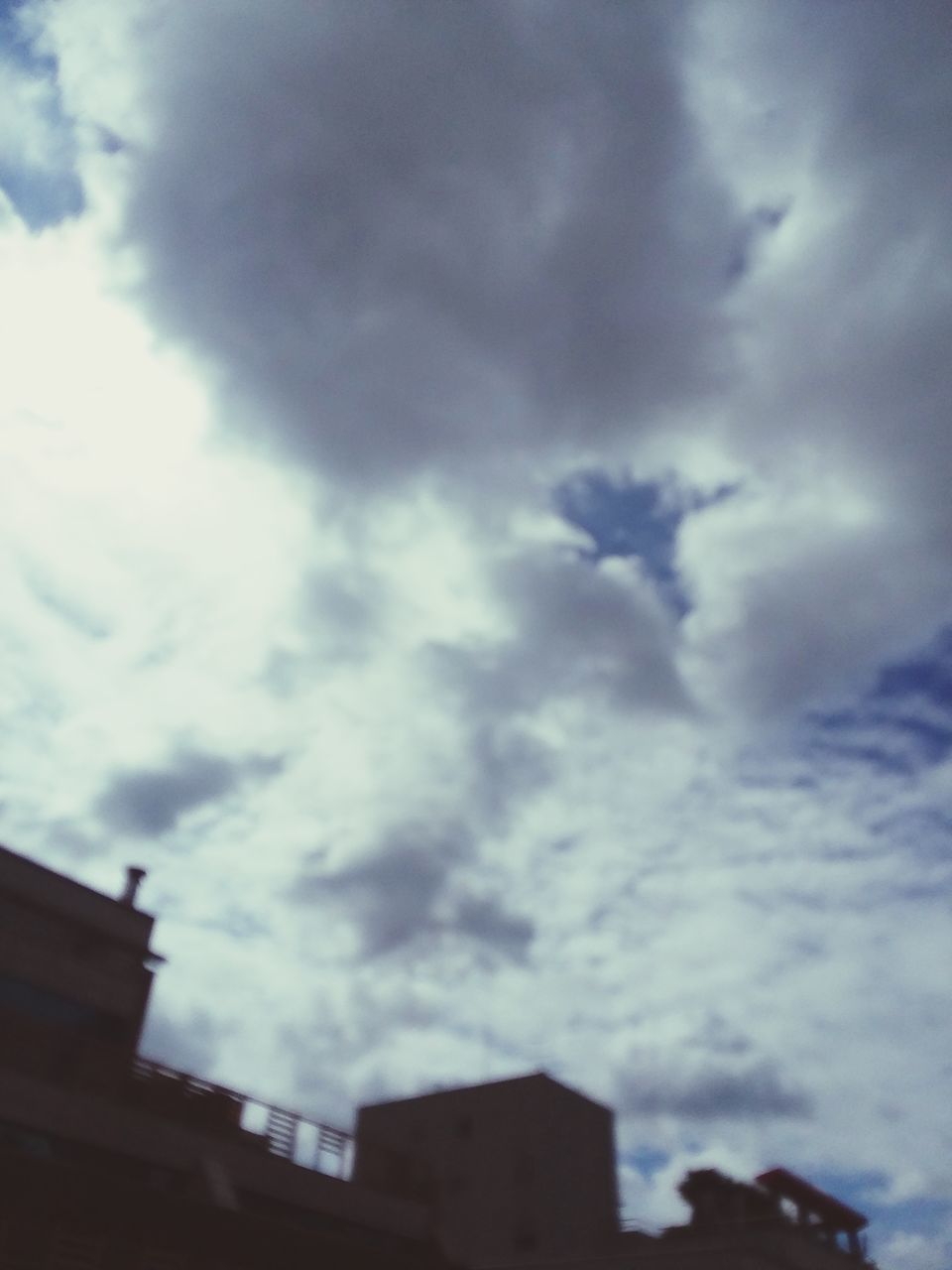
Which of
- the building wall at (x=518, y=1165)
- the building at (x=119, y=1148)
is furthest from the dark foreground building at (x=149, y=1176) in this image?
the building wall at (x=518, y=1165)

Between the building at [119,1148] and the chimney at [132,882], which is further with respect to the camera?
the chimney at [132,882]

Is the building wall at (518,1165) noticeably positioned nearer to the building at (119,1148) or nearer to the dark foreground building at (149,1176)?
the dark foreground building at (149,1176)

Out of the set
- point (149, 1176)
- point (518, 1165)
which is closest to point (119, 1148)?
point (149, 1176)

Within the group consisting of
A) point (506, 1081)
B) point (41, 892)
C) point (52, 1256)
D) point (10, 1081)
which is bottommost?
point (52, 1256)

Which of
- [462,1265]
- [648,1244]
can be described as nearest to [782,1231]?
[648,1244]

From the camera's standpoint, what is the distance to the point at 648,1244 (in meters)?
45.3

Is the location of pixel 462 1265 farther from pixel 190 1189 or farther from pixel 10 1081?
pixel 10 1081

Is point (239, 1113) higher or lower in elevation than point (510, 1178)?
lower

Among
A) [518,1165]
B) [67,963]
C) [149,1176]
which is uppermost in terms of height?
[518,1165]

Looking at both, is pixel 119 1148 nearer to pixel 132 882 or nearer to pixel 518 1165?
pixel 132 882

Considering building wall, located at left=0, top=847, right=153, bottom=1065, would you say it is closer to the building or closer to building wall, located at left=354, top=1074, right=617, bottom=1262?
Answer: the building

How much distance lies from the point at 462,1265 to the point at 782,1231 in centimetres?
2368

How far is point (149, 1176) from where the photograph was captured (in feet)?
79.6

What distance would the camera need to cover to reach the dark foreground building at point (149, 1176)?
1972cm
